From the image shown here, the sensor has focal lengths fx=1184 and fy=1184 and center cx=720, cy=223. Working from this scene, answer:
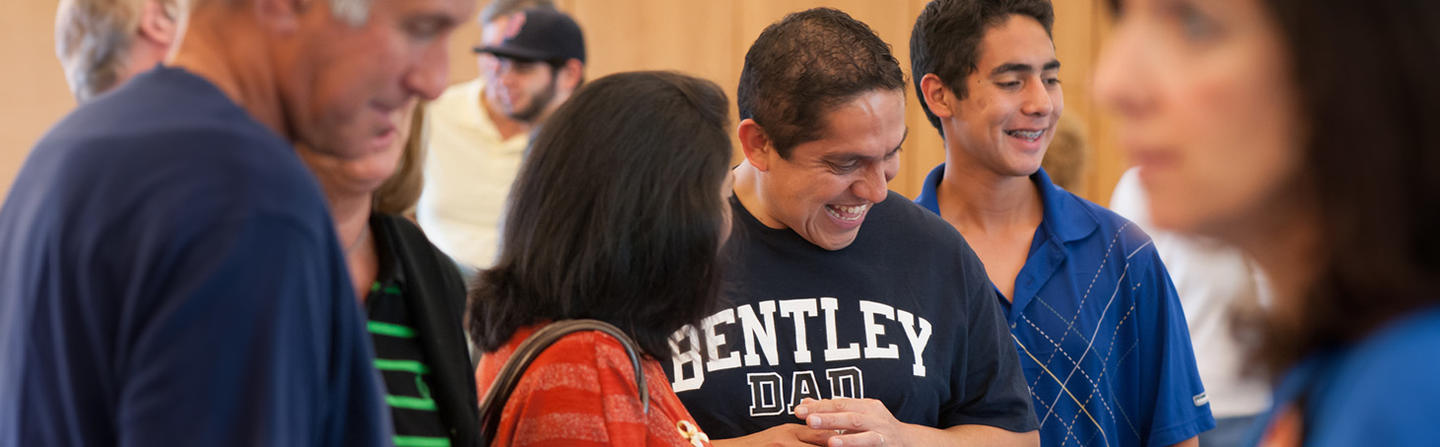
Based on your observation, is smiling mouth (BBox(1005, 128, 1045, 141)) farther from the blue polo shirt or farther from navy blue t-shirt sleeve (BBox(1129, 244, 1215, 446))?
navy blue t-shirt sleeve (BBox(1129, 244, 1215, 446))

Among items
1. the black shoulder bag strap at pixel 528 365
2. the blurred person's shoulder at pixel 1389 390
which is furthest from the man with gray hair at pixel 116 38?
the blurred person's shoulder at pixel 1389 390

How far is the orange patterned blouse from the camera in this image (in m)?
1.39

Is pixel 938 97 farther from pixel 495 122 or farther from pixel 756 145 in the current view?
pixel 495 122

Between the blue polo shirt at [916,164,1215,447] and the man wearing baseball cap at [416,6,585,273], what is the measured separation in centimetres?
232

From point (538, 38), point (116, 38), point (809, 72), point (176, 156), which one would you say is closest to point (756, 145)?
point (809, 72)

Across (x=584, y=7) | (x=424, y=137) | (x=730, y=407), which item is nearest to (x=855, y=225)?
(x=730, y=407)

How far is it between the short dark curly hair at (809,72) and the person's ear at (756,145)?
15 mm

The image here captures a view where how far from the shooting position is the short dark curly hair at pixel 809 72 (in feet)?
6.48

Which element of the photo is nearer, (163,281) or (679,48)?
(163,281)

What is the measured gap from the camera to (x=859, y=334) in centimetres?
194

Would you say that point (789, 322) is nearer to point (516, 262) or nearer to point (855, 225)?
point (855, 225)

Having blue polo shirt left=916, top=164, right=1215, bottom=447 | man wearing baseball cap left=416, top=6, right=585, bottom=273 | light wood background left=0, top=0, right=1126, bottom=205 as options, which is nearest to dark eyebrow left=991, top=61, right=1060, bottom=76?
blue polo shirt left=916, top=164, right=1215, bottom=447

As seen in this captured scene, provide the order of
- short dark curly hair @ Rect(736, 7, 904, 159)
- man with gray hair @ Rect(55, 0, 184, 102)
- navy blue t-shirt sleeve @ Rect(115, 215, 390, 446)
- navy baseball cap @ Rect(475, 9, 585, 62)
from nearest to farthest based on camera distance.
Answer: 1. navy blue t-shirt sleeve @ Rect(115, 215, 390, 446)
2. man with gray hair @ Rect(55, 0, 184, 102)
3. short dark curly hair @ Rect(736, 7, 904, 159)
4. navy baseball cap @ Rect(475, 9, 585, 62)

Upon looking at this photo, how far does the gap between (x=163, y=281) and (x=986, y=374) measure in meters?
1.53
